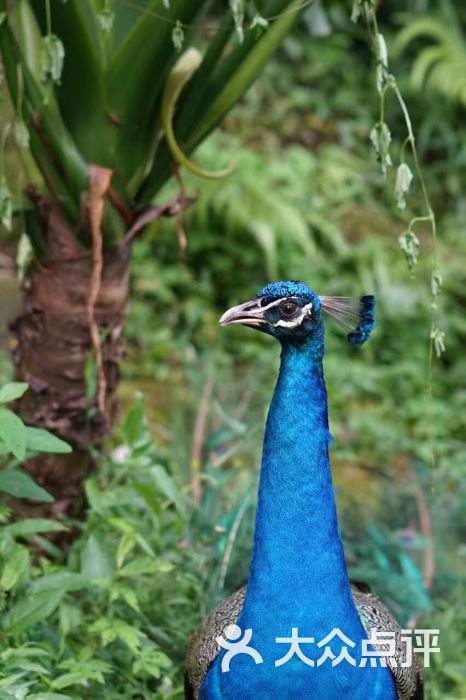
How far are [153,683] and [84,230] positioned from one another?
99 centimetres

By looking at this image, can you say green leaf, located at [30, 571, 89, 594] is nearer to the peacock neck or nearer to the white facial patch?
the peacock neck

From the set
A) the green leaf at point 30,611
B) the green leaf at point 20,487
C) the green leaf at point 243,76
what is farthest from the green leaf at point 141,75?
the green leaf at point 30,611

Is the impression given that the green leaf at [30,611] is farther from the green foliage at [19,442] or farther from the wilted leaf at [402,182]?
the wilted leaf at [402,182]

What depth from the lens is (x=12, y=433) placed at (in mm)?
1811

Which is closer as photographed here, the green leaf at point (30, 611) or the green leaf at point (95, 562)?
the green leaf at point (30, 611)

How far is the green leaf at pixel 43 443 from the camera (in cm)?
196

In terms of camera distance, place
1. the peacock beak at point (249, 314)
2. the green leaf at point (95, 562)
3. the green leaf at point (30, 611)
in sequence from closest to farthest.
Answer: the peacock beak at point (249, 314) → the green leaf at point (30, 611) → the green leaf at point (95, 562)

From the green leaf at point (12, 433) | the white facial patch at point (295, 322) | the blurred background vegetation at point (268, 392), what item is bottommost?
the blurred background vegetation at point (268, 392)

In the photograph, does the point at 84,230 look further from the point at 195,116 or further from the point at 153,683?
the point at 153,683

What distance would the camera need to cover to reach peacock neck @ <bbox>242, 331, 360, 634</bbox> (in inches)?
73.4

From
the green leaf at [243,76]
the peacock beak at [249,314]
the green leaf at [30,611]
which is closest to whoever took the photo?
the peacock beak at [249,314]

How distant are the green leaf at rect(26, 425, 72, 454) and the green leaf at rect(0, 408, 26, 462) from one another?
A: 12 centimetres

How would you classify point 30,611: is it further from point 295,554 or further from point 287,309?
point 287,309

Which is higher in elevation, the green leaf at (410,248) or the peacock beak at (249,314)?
the green leaf at (410,248)
